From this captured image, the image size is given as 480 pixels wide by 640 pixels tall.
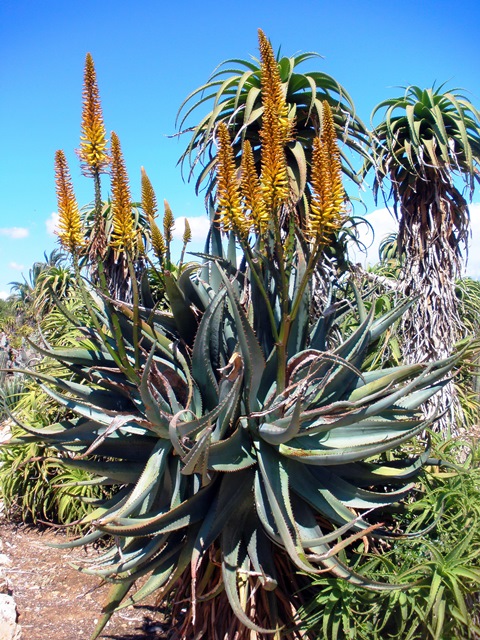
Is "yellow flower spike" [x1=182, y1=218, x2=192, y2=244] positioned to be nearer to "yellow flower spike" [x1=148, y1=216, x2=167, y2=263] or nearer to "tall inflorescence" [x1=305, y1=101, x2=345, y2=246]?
"yellow flower spike" [x1=148, y1=216, x2=167, y2=263]

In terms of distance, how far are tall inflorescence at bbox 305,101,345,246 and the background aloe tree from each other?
2.91 metres

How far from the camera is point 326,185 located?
106 inches

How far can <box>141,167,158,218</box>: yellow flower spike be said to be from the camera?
3121 mm

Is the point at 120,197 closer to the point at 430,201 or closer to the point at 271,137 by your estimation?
the point at 271,137

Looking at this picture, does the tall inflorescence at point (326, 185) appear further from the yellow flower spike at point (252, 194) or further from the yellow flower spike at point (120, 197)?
the yellow flower spike at point (120, 197)

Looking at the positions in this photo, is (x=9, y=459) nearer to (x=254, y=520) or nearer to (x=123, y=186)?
(x=254, y=520)

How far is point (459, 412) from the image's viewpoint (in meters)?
5.57

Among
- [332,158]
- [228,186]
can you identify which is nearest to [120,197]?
[228,186]

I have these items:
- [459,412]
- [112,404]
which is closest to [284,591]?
[112,404]

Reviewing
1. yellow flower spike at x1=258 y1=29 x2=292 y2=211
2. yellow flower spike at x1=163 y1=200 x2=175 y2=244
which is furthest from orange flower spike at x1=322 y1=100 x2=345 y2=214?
yellow flower spike at x1=163 y1=200 x2=175 y2=244

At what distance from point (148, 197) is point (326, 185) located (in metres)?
0.99

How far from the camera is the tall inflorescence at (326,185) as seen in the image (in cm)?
269

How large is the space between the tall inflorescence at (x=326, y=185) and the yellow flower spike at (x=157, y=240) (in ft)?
2.69

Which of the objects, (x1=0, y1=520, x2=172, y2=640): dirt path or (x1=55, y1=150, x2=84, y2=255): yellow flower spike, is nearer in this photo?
(x1=55, y1=150, x2=84, y2=255): yellow flower spike
